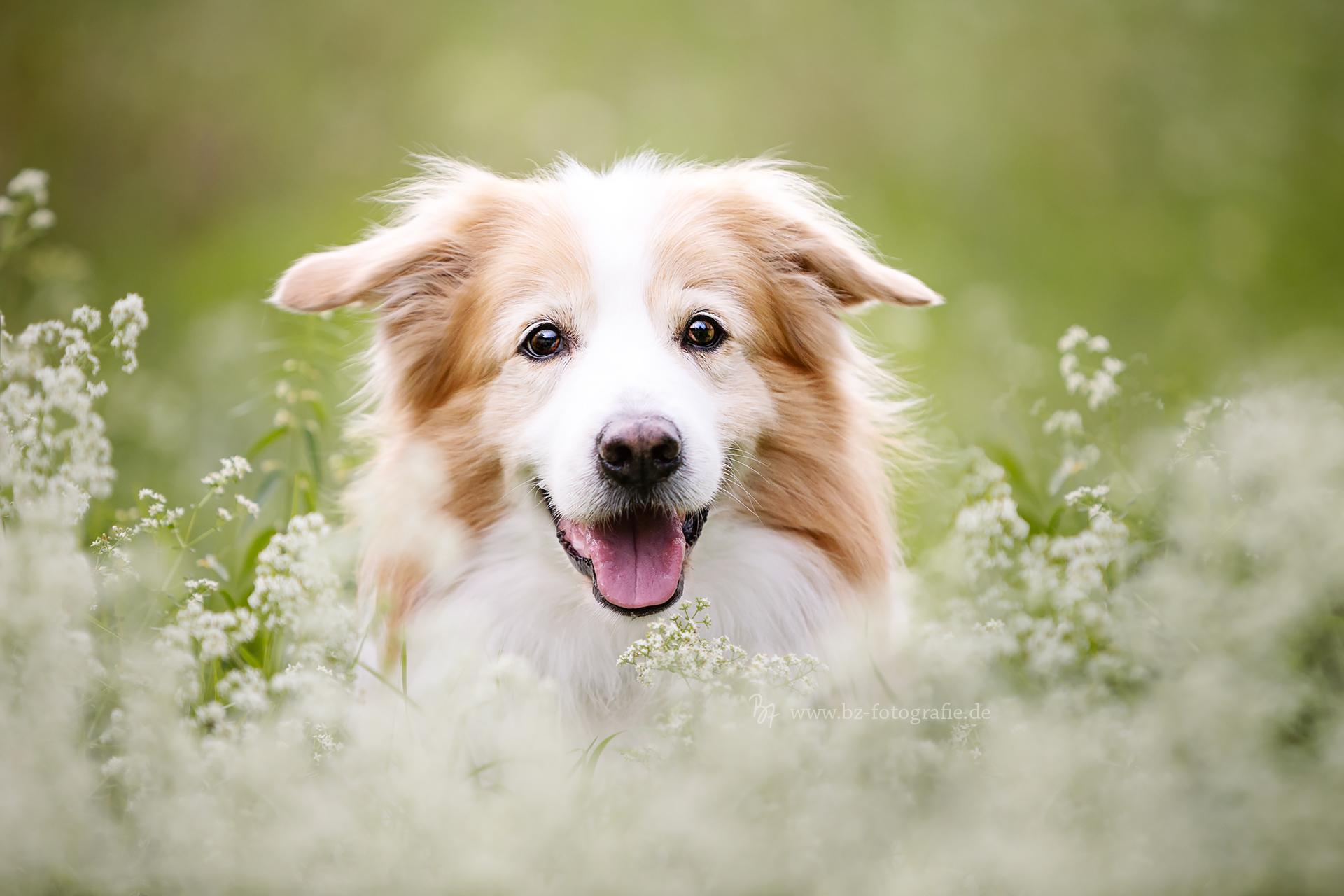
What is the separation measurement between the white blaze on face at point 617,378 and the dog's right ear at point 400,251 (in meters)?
0.39

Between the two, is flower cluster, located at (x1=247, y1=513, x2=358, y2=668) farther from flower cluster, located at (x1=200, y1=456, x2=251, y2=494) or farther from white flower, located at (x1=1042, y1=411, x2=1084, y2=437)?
white flower, located at (x1=1042, y1=411, x2=1084, y2=437)

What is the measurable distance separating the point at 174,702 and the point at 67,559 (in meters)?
0.37

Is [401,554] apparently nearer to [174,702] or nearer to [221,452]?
[174,702]

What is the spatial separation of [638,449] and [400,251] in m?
1.06

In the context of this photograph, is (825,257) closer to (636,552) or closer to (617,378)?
(617,378)

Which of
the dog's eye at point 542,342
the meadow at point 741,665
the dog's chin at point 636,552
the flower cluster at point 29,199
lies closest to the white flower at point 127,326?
the meadow at point 741,665

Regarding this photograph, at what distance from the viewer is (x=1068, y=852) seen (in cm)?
214

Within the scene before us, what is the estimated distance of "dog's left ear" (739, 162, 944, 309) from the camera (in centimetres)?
359

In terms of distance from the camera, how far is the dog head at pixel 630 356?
10.5ft

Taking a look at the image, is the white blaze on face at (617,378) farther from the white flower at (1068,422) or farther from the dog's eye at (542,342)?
the white flower at (1068,422)

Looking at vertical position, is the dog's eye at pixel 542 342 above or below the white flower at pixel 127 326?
above

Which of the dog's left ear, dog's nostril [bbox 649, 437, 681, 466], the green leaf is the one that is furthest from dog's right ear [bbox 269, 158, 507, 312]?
dog's nostril [bbox 649, 437, 681, 466]

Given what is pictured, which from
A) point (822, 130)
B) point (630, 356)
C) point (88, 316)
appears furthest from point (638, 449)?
point (822, 130)

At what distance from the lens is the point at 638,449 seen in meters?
3.05
